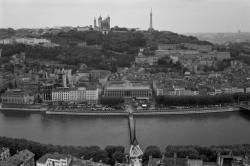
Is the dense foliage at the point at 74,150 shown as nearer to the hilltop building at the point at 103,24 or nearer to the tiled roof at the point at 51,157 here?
the tiled roof at the point at 51,157

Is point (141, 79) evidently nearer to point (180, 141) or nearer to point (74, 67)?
point (74, 67)

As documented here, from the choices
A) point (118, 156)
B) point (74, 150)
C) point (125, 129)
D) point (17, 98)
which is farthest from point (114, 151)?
point (17, 98)

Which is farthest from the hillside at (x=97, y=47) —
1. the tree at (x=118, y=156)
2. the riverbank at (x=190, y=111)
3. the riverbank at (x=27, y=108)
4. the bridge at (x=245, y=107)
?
the tree at (x=118, y=156)

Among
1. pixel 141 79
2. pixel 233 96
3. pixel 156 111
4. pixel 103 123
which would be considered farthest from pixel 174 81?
pixel 103 123

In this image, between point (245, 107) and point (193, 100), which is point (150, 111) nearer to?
point (193, 100)

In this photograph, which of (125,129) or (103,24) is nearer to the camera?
(125,129)

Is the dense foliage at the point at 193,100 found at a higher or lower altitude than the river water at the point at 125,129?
higher
